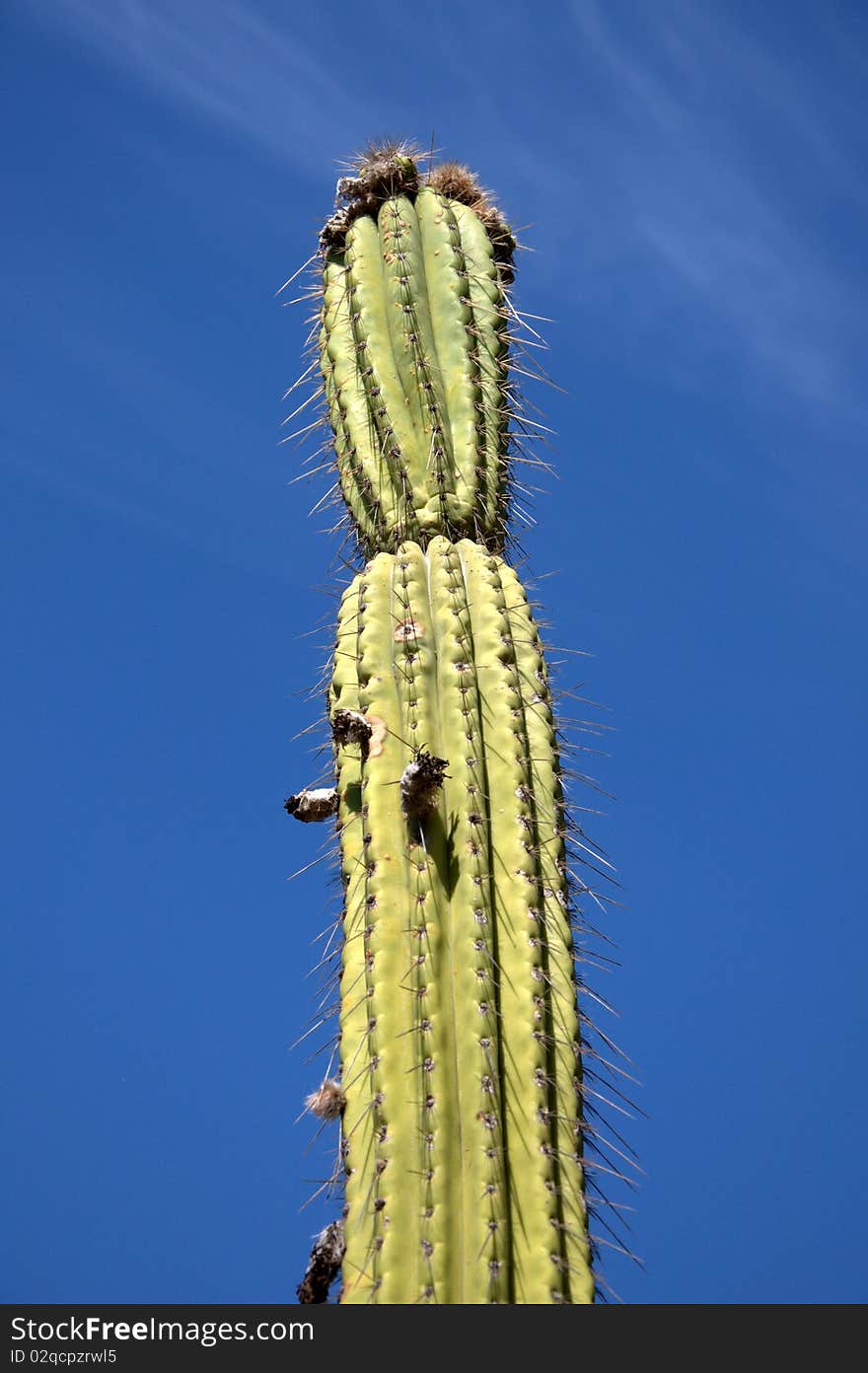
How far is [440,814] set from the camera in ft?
11.9

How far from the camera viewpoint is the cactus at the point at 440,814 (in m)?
3.20

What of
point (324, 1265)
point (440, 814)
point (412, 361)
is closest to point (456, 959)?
point (440, 814)

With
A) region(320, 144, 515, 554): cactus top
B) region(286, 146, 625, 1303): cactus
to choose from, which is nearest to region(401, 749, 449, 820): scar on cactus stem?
region(286, 146, 625, 1303): cactus

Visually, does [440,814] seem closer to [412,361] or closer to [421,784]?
[421,784]

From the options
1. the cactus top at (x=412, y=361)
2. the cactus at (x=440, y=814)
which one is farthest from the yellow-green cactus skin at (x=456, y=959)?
the cactus top at (x=412, y=361)

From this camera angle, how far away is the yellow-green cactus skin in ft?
10.4

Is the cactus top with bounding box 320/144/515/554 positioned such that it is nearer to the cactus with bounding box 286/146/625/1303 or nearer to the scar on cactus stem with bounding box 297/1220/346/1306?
the cactus with bounding box 286/146/625/1303

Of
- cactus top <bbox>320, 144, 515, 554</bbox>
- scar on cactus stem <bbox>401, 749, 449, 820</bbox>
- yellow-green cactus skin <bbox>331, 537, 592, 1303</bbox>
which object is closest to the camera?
yellow-green cactus skin <bbox>331, 537, 592, 1303</bbox>

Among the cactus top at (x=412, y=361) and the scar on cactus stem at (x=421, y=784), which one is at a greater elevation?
the cactus top at (x=412, y=361)

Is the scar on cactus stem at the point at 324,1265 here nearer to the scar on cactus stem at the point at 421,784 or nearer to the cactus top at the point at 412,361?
the scar on cactus stem at the point at 421,784

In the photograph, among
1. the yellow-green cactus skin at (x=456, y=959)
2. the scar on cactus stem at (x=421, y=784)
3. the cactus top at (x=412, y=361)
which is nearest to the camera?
the yellow-green cactus skin at (x=456, y=959)

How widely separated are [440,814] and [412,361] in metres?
1.60

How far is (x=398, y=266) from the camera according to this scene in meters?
4.54

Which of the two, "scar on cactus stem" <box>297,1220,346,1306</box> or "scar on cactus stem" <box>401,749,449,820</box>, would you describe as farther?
"scar on cactus stem" <box>401,749,449,820</box>
